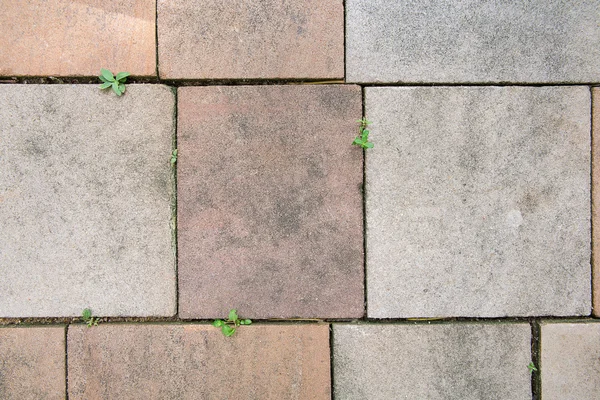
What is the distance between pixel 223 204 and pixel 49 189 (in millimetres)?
865

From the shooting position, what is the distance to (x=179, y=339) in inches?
78.6

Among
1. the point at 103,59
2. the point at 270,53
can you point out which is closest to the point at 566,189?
the point at 270,53

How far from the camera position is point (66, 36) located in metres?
1.99

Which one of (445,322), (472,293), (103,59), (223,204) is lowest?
(445,322)

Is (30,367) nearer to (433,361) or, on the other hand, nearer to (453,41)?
(433,361)

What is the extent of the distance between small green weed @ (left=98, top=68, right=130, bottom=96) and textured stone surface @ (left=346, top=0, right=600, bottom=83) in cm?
112

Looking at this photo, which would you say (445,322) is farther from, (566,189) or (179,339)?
(179,339)

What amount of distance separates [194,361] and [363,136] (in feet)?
4.55

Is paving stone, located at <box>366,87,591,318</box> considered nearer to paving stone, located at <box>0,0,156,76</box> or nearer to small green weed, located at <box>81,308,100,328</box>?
paving stone, located at <box>0,0,156,76</box>

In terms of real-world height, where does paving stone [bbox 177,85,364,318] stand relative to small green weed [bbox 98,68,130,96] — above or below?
below

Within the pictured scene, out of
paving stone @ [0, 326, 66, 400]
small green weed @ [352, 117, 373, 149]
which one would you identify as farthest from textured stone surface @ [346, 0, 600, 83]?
paving stone @ [0, 326, 66, 400]

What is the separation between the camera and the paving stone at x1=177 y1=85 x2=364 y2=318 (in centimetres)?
198

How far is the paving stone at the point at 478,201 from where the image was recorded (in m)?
1.99

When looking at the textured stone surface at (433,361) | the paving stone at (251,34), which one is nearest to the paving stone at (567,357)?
the textured stone surface at (433,361)
